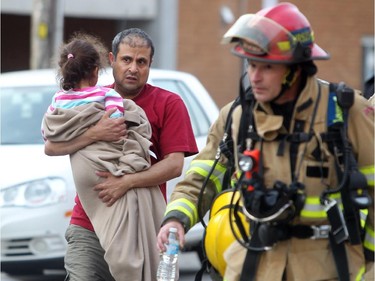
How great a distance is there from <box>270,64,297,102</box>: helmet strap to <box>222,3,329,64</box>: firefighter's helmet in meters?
0.08

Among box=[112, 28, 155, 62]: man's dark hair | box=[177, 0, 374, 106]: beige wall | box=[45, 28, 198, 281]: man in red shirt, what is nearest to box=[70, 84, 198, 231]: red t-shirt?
box=[45, 28, 198, 281]: man in red shirt

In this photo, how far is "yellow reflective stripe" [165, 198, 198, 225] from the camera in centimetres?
444

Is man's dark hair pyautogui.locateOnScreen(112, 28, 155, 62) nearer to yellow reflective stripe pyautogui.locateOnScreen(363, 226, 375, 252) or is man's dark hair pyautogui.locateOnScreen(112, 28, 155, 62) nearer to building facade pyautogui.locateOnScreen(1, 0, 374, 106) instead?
yellow reflective stripe pyautogui.locateOnScreen(363, 226, 375, 252)

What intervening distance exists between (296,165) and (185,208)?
593 millimetres

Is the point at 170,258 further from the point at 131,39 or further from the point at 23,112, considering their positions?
the point at 23,112

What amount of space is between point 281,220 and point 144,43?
1.64 m

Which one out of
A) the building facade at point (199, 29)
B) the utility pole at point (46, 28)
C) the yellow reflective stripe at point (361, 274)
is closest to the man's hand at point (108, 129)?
the yellow reflective stripe at point (361, 274)

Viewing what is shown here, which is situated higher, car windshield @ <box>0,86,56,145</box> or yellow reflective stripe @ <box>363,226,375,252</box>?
yellow reflective stripe @ <box>363,226,375,252</box>

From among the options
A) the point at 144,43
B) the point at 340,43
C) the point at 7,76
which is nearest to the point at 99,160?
the point at 144,43

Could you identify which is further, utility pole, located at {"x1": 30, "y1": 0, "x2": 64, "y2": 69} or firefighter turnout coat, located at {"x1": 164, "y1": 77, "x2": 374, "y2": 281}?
utility pole, located at {"x1": 30, "y1": 0, "x2": 64, "y2": 69}

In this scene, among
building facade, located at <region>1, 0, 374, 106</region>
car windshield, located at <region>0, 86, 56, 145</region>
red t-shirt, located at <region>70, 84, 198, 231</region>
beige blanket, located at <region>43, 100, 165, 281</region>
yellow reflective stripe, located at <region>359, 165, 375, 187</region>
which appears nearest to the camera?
yellow reflective stripe, located at <region>359, 165, 375, 187</region>

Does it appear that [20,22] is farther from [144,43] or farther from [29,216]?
[144,43]

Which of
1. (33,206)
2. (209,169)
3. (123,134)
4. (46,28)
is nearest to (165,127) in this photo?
(123,134)

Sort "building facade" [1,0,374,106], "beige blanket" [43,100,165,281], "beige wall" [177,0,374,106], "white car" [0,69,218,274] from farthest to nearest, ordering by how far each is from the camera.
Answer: "beige wall" [177,0,374,106]
"building facade" [1,0,374,106]
"white car" [0,69,218,274]
"beige blanket" [43,100,165,281]
